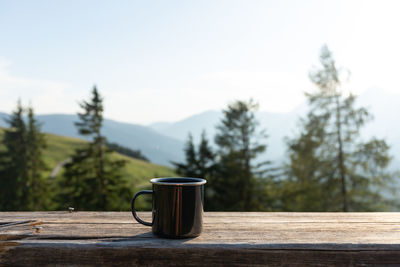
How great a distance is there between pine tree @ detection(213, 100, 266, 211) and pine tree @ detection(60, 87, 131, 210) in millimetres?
7318

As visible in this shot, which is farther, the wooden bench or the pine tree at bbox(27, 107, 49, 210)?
the pine tree at bbox(27, 107, 49, 210)

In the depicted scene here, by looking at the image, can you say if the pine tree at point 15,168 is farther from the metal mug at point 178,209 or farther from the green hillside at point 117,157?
the green hillside at point 117,157

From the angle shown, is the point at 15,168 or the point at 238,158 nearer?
the point at 238,158

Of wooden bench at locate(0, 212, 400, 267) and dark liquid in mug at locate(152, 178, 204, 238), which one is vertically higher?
dark liquid in mug at locate(152, 178, 204, 238)

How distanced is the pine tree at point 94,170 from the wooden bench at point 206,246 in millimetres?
19128

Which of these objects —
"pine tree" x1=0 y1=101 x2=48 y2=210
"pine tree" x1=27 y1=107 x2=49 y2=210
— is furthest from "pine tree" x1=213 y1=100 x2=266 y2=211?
"pine tree" x1=0 y1=101 x2=48 y2=210

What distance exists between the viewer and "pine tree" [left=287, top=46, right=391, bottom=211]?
14492 mm

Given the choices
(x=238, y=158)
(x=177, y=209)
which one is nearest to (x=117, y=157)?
(x=238, y=158)

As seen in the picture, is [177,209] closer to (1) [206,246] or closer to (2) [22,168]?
(1) [206,246]

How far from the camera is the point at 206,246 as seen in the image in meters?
1.41

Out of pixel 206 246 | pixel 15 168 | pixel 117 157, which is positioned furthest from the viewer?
pixel 117 157

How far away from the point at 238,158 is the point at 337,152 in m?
6.77

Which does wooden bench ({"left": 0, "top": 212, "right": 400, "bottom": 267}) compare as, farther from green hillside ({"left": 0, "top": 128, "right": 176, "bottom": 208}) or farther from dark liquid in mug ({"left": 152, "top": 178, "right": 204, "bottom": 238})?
green hillside ({"left": 0, "top": 128, "right": 176, "bottom": 208})

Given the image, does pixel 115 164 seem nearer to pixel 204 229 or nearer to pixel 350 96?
pixel 350 96
